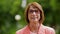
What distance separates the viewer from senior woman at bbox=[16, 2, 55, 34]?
75.0 inches

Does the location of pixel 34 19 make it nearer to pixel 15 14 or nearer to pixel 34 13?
pixel 34 13

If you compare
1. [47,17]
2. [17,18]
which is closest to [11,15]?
[17,18]

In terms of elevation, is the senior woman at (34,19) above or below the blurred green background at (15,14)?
above

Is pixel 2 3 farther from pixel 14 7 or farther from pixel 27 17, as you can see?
pixel 27 17

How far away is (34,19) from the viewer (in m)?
1.91

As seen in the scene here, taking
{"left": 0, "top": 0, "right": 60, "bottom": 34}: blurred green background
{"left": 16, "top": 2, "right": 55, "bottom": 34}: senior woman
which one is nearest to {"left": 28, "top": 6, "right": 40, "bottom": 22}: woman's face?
{"left": 16, "top": 2, "right": 55, "bottom": 34}: senior woman

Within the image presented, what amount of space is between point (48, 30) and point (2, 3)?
2146 mm

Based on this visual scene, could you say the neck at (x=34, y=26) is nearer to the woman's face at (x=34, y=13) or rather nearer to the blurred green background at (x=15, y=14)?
the woman's face at (x=34, y=13)

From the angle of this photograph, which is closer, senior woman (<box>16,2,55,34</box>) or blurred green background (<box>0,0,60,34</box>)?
senior woman (<box>16,2,55,34</box>)

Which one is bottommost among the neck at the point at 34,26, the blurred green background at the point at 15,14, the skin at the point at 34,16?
the blurred green background at the point at 15,14

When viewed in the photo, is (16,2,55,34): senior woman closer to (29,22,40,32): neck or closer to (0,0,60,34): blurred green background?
(29,22,40,32): neck

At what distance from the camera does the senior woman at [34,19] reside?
191 cm

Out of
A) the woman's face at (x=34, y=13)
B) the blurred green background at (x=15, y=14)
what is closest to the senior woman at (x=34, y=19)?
the woman's face at (x=34, y=13)

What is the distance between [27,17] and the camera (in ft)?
6.35
